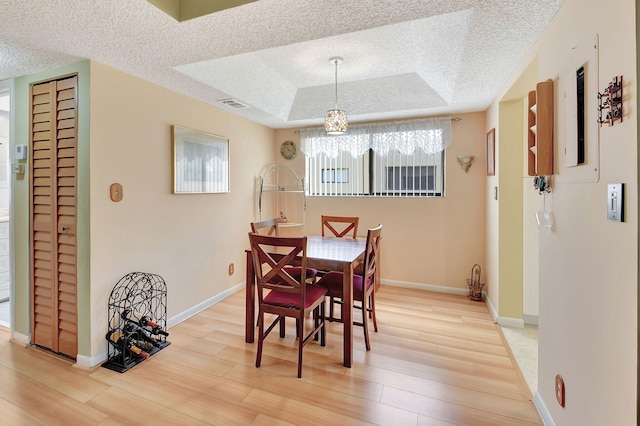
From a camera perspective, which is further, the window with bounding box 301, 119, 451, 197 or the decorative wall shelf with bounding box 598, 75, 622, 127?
the window with bounding box 301, 119, 451, 197

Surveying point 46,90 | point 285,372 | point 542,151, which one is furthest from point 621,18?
point 46,90

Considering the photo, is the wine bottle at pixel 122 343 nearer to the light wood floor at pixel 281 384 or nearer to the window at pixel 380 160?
the light wood floor at pixel 281 384

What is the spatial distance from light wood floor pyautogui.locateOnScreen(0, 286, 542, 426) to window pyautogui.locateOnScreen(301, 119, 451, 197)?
1.90 m

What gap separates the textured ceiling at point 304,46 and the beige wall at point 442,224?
0.57 m

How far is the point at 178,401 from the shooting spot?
1870 millimetres

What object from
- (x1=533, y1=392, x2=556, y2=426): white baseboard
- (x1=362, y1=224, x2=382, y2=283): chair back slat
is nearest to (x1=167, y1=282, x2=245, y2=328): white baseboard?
(x1=362, y1=224, x2=382, y2=283): chair back slat

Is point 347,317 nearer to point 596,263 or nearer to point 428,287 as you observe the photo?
point 596,263

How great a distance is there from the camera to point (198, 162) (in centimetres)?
314

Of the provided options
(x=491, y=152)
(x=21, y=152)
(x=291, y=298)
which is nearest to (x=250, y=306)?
(x=291, y=298)

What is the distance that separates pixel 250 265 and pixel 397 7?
2051mm

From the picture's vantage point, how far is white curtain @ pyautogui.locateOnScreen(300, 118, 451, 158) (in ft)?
12.2

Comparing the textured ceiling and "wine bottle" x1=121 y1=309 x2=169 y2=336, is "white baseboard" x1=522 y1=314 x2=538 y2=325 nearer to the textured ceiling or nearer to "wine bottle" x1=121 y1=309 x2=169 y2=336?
the textured ceiling

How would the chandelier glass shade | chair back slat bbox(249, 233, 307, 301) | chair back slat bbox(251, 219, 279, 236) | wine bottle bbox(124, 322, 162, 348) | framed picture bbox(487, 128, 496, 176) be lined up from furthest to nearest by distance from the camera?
chair back slat bbox(251, 219, 279, 236)
framed picture bbox(487, 128, 496, 176)
the chandelier glass shade
wine bottle bbox(124, 322, 162, 348)
chair back slat bbox(249, 233, 307, 301)

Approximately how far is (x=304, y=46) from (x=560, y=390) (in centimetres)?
277
